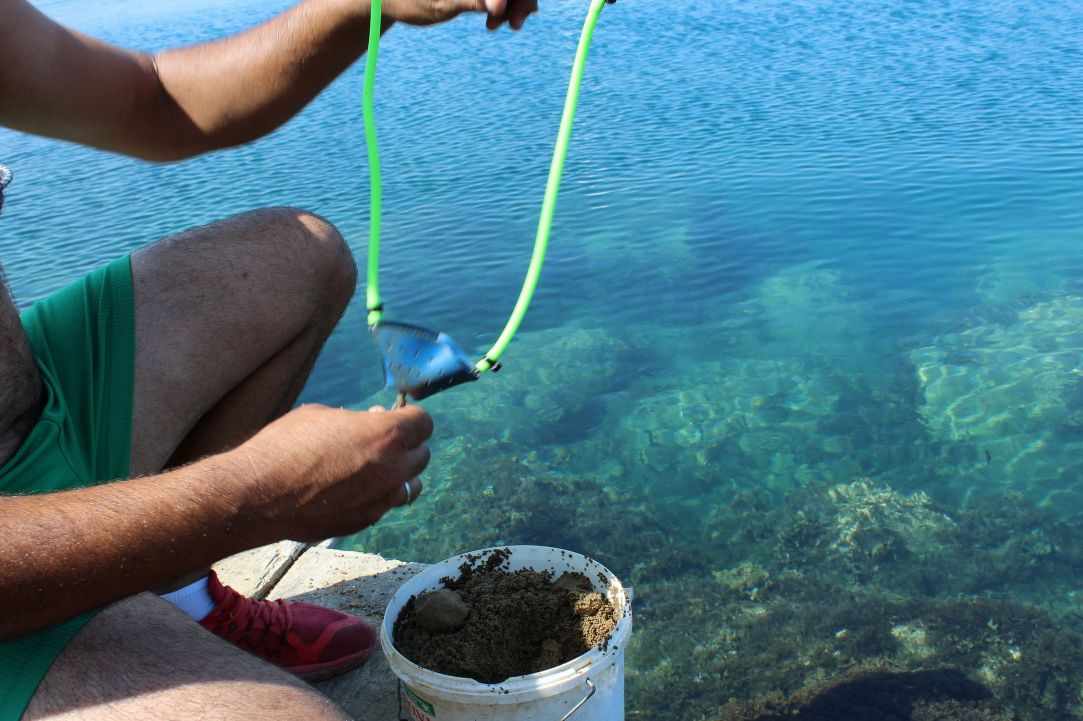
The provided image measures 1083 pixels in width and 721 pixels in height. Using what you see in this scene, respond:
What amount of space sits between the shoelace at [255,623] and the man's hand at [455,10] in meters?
1.43

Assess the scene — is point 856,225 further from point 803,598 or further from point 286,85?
point 286,85

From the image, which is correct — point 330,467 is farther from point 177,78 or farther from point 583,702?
point 177,78

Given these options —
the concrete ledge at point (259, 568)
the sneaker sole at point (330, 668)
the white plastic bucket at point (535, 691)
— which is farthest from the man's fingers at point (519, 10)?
the concrete ledge at point (259, 568)

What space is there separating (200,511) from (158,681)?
314 millimetres

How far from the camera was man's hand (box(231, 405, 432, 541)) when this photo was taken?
1.54 meters

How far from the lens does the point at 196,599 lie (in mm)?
2312

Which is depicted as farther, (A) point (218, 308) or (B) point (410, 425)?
(A) point (218, 308)

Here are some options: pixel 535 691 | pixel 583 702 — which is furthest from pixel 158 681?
pixel 583 702

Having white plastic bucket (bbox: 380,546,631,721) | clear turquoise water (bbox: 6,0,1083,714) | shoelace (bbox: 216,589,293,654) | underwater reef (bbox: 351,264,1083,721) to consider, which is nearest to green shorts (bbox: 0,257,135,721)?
shoelace (bbox: 216,589,293,654)

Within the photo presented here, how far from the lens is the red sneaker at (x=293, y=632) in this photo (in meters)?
2.35

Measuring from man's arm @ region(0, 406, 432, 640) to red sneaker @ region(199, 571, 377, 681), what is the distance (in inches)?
33.8

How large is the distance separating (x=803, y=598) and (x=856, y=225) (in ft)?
15.1

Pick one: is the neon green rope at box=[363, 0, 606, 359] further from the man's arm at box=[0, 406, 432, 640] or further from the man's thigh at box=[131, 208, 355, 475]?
the man's thigh at box=[131, 208, 355, 475]

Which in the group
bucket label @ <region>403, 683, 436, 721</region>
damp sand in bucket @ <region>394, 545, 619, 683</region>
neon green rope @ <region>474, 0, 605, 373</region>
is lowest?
bucket label @ <region>403, 683, 436, 721</region>
